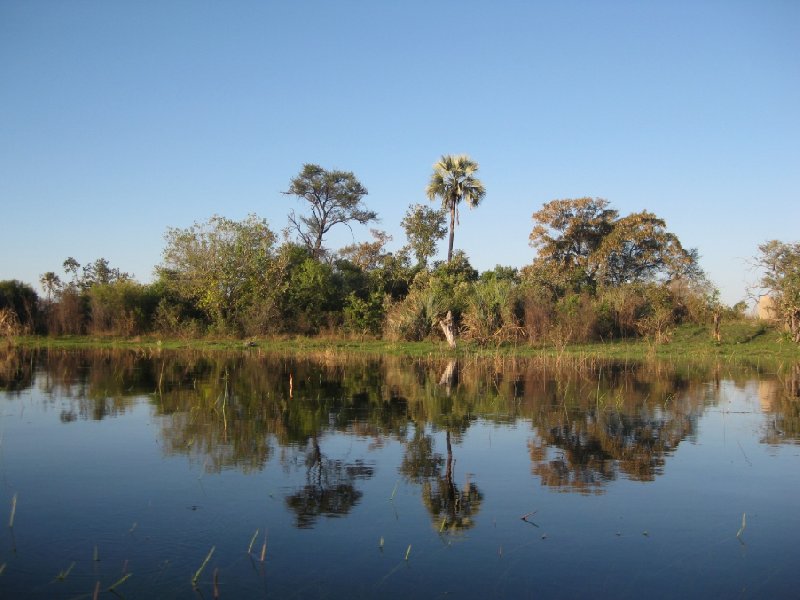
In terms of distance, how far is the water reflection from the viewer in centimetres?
956

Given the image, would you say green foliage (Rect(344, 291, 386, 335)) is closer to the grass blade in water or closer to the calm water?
the calm water

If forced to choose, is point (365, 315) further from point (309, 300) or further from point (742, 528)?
point (742, 528)

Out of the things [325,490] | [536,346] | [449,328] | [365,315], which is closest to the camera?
[325,490]

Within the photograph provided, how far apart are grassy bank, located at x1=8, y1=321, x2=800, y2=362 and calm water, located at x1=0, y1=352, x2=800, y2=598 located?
41.0ft

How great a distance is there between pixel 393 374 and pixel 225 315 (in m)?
19.4

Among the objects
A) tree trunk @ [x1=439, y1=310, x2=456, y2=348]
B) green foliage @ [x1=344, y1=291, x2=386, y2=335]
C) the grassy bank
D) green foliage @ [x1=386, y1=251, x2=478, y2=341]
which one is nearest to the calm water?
the grassy bank

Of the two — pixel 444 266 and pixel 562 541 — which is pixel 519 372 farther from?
pixel 444 266

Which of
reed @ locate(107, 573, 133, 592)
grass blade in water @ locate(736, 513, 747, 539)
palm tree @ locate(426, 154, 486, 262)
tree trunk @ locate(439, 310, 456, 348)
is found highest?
palm tree @ locate(426, 154, 486, 262)

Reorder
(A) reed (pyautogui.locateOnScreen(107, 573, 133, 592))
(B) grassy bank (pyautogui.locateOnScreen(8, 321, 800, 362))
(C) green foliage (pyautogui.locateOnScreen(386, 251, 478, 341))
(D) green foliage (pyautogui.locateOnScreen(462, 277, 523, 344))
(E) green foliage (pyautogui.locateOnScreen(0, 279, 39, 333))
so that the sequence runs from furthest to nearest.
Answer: (E) green foliage (pyautogui.locateOnScreen(0, 279, 39, 333)) < (C) green foliage (pyautogui.locateOnScreen(386, 251, 478, 341)) < (D) green foliage (pyautogui.locateOnScreen(462, 277, 523, 344)) < (B) grassy bank (pyautogui.locateOnScreen(8, 321, 800, 362)) < (A) reed (pyautogui.locateOnScreen(107, 573, 133, 592))

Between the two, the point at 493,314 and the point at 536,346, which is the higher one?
the point at 493,314

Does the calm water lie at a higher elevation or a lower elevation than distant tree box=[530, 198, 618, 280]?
lower

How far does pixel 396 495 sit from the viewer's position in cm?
855

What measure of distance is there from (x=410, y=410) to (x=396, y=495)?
6178 millimetres

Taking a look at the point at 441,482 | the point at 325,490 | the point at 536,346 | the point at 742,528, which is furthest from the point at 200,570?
the point at 536,346
